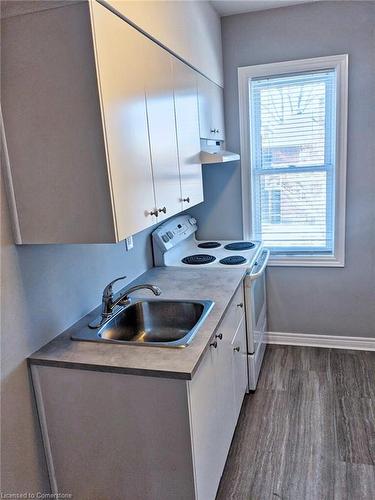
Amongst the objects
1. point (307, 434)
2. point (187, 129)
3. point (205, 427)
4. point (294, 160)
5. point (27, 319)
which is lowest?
point (307, 434)

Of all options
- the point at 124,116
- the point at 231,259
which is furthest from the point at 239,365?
the point at 124,116

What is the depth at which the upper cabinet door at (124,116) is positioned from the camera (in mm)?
1312

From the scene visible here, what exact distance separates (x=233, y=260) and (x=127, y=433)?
145cm

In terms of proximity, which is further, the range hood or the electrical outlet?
the range hood

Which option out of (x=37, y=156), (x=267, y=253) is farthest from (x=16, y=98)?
(x=267, y=253)

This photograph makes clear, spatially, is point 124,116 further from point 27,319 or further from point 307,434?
point 307,434

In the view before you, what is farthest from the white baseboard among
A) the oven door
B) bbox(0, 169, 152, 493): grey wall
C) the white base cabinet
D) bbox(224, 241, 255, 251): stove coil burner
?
bbox(0, 169, 152, 493): grey wall

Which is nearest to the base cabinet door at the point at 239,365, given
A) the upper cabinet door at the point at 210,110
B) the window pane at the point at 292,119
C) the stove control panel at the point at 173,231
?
the stove control panel at the point at 173,231

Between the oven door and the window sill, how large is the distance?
0.21 meters

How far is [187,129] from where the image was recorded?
2186mm

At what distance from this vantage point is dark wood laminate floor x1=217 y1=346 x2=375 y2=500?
1.92 m

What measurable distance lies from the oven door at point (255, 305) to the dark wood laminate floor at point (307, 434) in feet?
1.09

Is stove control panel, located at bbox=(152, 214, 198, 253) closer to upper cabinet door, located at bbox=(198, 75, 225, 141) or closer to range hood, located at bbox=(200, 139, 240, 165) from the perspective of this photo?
range hood, located at bbox=(200, 139, 240, 165)

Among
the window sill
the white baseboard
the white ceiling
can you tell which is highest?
the white ceiling
